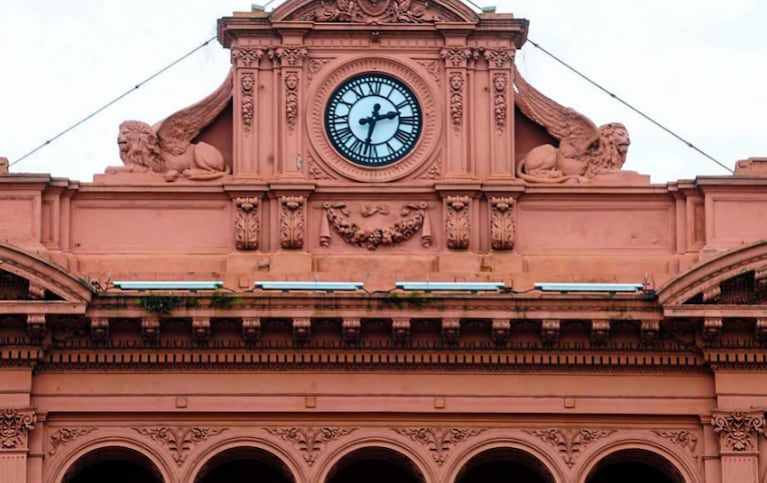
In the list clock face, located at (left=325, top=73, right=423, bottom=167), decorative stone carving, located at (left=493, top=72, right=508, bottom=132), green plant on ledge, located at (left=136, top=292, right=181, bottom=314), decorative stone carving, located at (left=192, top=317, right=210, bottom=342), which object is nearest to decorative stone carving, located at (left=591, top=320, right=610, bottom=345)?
decorative stone carving, located at (left=493, top=72, right=508, bottom=132)

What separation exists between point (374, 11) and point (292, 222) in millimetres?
3937

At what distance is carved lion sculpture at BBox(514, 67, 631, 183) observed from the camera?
53.7m

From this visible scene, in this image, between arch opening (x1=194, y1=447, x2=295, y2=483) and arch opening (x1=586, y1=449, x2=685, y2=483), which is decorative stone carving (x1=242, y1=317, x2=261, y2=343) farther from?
arch opening (x1=586, y1=449, x2=685, y2=483)

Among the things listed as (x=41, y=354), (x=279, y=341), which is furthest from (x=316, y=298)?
(x=41, y=354)

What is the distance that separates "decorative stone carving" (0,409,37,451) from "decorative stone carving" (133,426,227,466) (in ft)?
5.52

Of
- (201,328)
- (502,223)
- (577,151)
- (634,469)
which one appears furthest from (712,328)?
(201,328)

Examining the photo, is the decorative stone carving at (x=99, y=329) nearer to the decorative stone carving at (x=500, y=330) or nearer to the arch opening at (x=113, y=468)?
the arch opening at (x=113, y=468)

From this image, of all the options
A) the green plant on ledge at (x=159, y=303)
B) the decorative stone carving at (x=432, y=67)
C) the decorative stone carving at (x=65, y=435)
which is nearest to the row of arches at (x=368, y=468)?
the decorative stone carving at (x=65, y=435)

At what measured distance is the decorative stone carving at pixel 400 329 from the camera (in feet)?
170

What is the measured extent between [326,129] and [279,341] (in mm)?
3741

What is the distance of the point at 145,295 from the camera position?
5175cm

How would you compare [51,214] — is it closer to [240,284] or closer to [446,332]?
[240,284]

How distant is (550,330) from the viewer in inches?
2044

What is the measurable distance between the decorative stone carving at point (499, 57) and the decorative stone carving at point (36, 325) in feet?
27.7
